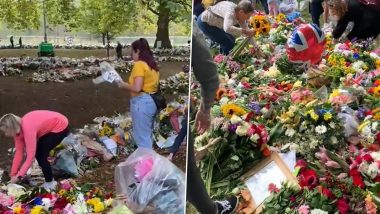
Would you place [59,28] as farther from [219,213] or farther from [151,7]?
[219,213]

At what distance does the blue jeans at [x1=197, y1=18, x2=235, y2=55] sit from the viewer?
376cm

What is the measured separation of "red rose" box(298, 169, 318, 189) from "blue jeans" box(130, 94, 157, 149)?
780mm

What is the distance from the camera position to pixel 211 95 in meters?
2.17

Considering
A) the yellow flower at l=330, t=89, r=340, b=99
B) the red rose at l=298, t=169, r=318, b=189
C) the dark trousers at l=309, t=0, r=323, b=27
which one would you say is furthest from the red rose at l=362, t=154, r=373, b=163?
the dark trousers at l=309, t=0, r=323, b=27

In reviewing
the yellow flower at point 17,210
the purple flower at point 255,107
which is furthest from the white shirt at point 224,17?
the yellow flower at point 17,210

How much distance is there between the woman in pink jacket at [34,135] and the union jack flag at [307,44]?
6.50ft

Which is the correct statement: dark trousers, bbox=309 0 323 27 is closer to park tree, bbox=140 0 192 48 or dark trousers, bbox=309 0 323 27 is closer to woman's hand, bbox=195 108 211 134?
woman's hand, bbox=195 108 211 134

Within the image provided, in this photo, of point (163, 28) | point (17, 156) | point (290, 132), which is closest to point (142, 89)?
point (163, 28)

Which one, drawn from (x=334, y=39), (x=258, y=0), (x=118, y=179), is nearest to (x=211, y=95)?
(x=118, y=179)

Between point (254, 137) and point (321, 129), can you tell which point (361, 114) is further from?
point (254, 137)

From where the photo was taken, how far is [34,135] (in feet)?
7.27

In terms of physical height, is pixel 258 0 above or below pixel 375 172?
above

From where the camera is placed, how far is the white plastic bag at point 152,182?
2141 mm

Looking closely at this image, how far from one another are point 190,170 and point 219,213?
0.39 m
